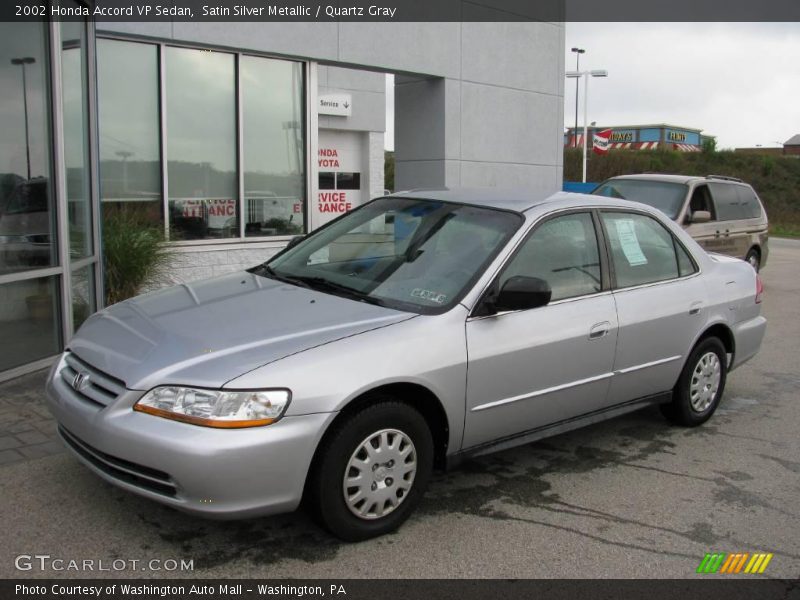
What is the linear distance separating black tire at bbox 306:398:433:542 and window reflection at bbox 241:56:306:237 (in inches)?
252

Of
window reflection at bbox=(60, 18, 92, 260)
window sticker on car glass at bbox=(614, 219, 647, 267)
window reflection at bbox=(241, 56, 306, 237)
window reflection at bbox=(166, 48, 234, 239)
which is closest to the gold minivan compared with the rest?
window reflection at bbox=(241, 56, 306, 237)

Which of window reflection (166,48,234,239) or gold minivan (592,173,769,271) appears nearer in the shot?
window reflection (166,48,234,239)

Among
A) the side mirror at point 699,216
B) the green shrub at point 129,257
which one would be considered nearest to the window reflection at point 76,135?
the green shrub at point 129,257

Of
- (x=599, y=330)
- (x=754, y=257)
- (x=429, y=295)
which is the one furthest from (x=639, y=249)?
(x=754, y=257)

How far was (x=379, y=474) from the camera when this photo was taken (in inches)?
152

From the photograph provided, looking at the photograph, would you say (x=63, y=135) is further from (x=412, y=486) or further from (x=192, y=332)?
(x=412, y=486)

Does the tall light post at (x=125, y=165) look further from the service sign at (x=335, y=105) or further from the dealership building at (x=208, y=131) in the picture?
the service sign at (x=335, y=105)

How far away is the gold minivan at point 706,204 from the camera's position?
11.5 metres

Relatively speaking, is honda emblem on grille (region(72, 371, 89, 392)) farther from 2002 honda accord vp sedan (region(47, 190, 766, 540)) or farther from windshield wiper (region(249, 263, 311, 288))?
windshield wiper (region(249, 263, 311, 288))

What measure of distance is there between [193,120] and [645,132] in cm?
6421

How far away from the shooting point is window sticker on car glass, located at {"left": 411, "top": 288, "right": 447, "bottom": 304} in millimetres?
4305

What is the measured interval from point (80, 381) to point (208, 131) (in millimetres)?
6106

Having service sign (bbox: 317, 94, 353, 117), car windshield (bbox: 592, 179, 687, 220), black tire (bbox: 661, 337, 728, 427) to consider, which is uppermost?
service sign (bbox: 317, 94, 353, 117)
